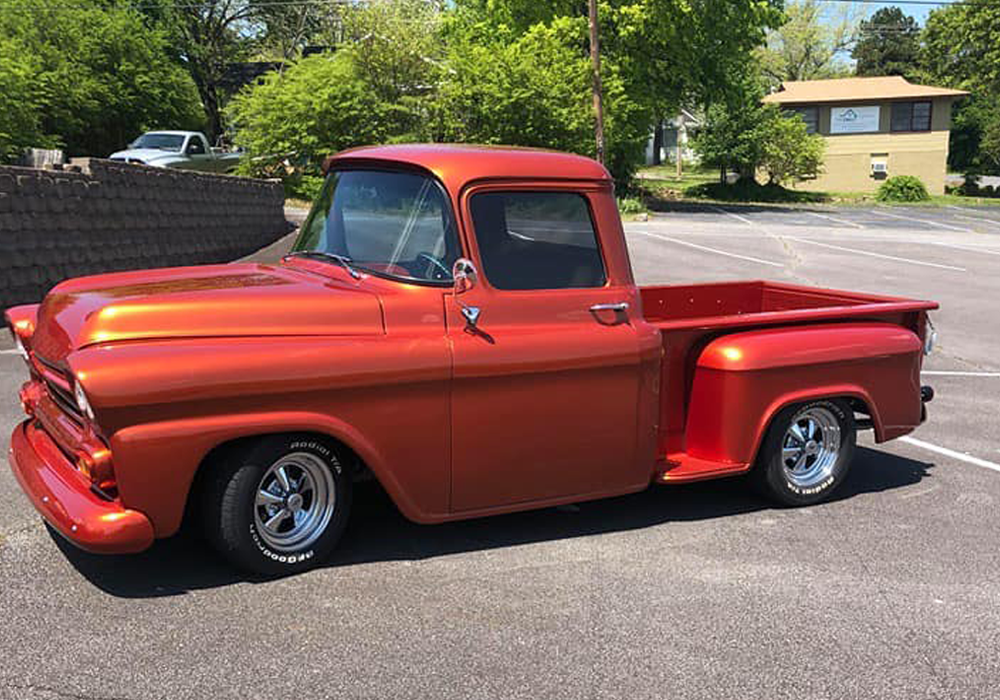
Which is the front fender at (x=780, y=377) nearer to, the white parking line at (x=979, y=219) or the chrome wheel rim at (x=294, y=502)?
the chrome wheel rim at (x=294, y=502)

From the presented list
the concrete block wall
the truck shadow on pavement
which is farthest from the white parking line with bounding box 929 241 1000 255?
the truck shadow on pavement

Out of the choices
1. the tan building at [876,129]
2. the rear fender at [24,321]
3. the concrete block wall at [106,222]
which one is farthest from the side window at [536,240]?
the tan building at [876,129]

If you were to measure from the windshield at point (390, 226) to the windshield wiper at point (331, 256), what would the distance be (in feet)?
0.06

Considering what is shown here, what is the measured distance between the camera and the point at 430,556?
14.9 ft

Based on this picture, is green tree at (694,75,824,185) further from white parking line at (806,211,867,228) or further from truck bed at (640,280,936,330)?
truck bed at (640,280,936,330)

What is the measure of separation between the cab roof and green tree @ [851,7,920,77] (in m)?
80.3

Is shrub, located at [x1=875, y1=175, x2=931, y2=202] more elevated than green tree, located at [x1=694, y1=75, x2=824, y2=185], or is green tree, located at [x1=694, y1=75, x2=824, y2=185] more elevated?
green tree, located at [x1=694, y1=75, x2=824, y2=185]

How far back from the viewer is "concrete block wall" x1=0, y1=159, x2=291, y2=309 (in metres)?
10.2

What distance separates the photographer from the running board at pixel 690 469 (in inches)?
198

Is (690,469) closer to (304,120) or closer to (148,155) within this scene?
(148,155)

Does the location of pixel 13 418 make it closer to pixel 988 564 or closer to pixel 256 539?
pixel 256 539

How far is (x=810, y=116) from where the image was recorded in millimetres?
52375

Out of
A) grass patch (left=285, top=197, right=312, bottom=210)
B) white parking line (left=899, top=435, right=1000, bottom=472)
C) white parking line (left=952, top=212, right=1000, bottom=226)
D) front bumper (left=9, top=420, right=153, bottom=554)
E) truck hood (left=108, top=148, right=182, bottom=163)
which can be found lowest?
white parking line (left=952, top=212, right=1000, bottom=226)

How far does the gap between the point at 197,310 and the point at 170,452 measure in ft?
2.00
